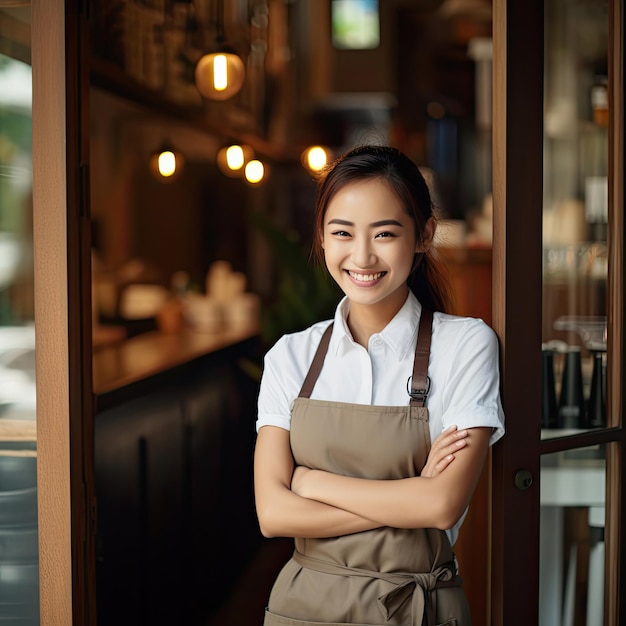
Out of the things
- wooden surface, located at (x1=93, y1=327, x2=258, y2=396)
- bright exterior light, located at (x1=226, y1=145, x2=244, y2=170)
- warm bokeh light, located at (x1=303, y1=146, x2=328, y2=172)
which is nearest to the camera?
wooden surface, located at (x1=93, y1=327, x2=258, y2=396)

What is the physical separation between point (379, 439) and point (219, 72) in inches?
88.9

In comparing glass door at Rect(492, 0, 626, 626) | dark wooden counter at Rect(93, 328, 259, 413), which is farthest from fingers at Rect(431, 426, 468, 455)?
dark wooden counter at Rect(93, 328, 259, 413)

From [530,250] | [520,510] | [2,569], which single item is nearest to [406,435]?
[520,510]

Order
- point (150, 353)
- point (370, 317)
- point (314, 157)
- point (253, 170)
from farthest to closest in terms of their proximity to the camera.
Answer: point (314, 157)
point (253, 170)
point (150, 353)
point (370, 317)

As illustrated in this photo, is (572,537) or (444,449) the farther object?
(572,537)

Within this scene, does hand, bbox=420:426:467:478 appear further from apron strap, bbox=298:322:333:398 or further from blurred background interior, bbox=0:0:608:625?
blurred background interior, bbox=0:0:608:625

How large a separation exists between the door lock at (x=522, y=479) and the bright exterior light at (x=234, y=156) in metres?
2.97

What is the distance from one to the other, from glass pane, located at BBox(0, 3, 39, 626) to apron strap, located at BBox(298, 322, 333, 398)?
2.11 feet

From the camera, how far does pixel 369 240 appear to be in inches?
71.8

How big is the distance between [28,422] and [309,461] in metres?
0.68

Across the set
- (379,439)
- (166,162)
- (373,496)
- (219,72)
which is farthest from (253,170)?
(373,496)

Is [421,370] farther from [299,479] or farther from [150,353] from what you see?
[150,353]

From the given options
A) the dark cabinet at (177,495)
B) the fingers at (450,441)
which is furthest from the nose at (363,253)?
the dark cabinet at (177,495)

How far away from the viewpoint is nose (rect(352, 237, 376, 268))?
1808 millimetres
